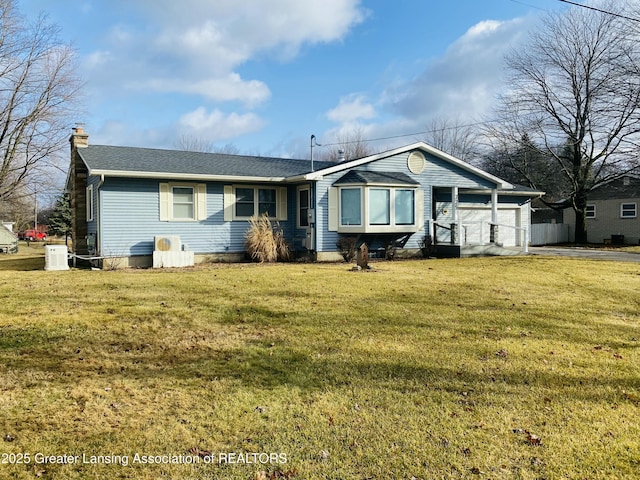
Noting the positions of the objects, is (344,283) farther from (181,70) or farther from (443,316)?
(181,70)

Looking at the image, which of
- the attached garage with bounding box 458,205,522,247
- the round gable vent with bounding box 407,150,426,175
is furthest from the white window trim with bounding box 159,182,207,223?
the attached garage with bounding box 458,205,522,247

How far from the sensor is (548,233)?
28359mm

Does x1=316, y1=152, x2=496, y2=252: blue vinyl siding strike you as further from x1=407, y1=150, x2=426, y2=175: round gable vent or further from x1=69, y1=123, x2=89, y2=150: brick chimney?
x1=69, y1=123, x2=89, y2=150: brick chimney

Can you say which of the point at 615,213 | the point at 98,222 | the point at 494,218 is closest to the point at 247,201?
the point at 98,222

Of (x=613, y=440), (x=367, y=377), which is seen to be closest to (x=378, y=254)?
(x=367, y=377)

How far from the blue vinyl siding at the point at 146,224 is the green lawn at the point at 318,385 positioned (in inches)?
214

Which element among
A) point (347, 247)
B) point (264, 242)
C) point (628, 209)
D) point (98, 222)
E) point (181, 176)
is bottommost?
point (347, 247)

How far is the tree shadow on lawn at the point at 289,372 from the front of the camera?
14.3 ft

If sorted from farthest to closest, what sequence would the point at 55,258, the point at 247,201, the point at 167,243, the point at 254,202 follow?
the point at 254,202, the point at 247,201, the point at 167,243, the point at 55,258

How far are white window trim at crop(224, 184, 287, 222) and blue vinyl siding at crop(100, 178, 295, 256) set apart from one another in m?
0.15

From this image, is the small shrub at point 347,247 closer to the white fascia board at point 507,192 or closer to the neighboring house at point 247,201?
the neighboring house at point 247,201

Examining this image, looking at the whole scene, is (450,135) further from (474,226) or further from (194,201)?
(194,201)

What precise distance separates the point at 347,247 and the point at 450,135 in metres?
34.1

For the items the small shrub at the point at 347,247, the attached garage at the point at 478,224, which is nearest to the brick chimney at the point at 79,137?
the small shrub at the point at 347,247
